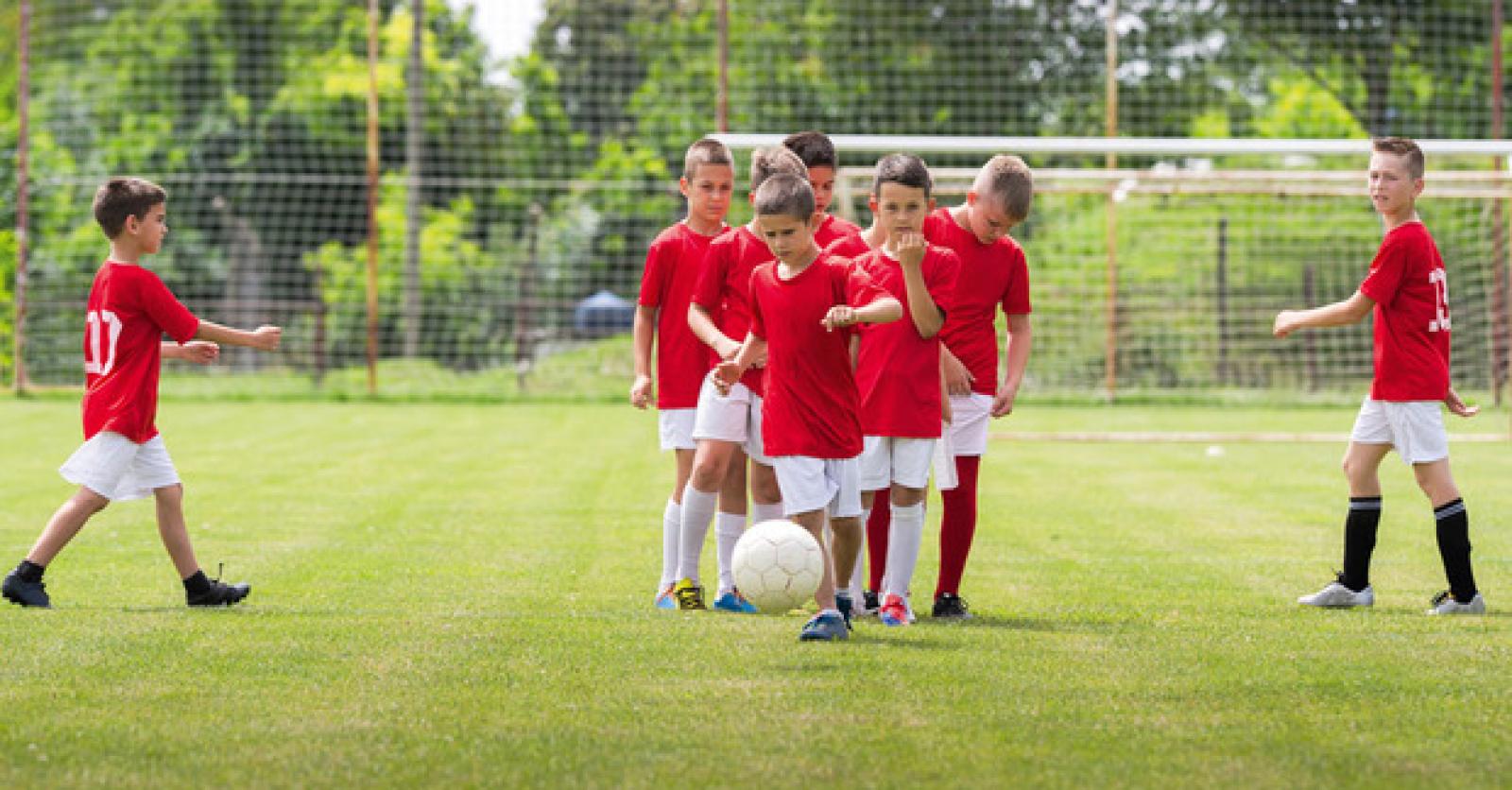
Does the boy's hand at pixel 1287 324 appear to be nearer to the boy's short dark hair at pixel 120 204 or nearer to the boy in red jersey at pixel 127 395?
the boy in red jersey at pixel 127 395

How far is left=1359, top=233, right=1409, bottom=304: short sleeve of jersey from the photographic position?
7.54 m

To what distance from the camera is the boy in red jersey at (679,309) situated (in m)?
7.48

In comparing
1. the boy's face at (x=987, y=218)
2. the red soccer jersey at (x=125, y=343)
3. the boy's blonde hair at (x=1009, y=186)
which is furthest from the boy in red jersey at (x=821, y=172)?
the red soccer jersey at (x=125, y=343)

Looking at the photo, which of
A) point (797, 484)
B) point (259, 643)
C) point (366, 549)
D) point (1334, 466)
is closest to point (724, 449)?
point (797, 484)

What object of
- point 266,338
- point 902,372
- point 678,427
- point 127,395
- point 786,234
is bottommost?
point 678,427

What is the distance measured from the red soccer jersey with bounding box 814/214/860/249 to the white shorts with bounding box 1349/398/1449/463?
2084 mm

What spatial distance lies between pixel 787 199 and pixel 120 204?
2.64 m

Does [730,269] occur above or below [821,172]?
below

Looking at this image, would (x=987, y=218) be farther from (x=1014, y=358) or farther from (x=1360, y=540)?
(x=1360, y=540)

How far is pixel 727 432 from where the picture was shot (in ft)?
23.7

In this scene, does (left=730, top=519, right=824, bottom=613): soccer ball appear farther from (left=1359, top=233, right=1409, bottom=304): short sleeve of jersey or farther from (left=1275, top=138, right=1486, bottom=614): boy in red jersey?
(left=1359, top=233, right=1409, bottom=304): short sleeve of jersey

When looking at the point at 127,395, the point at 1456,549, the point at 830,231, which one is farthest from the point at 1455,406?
the point at 127,395

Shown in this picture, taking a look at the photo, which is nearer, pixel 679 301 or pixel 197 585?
pixel 197 585

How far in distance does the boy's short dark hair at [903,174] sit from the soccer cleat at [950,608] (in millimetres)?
1516
